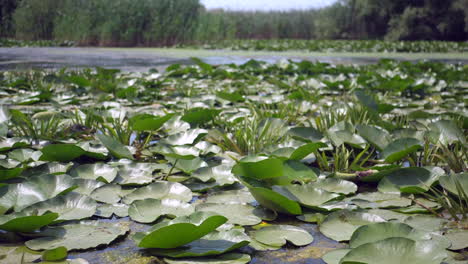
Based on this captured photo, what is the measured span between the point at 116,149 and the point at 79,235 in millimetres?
560

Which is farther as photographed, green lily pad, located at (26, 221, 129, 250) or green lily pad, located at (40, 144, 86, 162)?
green lily pad, located at (40, 144, 86, 162)

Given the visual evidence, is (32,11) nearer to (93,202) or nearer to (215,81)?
(215,81)

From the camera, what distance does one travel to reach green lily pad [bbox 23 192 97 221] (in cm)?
89

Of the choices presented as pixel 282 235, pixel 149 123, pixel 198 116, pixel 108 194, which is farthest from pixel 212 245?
pixel 198 116

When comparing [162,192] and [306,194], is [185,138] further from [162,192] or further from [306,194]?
[306,194]

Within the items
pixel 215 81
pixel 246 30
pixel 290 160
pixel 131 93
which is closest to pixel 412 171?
pixel 290 160

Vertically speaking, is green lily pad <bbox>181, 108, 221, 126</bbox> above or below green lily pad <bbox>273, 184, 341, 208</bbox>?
above

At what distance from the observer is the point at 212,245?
2.54 feet

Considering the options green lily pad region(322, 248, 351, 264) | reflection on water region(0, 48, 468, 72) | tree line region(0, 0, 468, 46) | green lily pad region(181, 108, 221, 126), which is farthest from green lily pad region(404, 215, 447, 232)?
tree line region(0, 0, 468, 46)

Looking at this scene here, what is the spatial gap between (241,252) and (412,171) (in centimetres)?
58

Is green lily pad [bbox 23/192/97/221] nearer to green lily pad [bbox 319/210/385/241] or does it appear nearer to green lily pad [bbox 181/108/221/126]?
green lily pad [bbox 319/210/385/241]

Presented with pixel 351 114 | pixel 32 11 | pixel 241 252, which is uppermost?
pixel 32 11

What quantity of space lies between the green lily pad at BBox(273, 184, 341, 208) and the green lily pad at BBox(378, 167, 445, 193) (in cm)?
19

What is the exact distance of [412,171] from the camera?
1.11 meters
